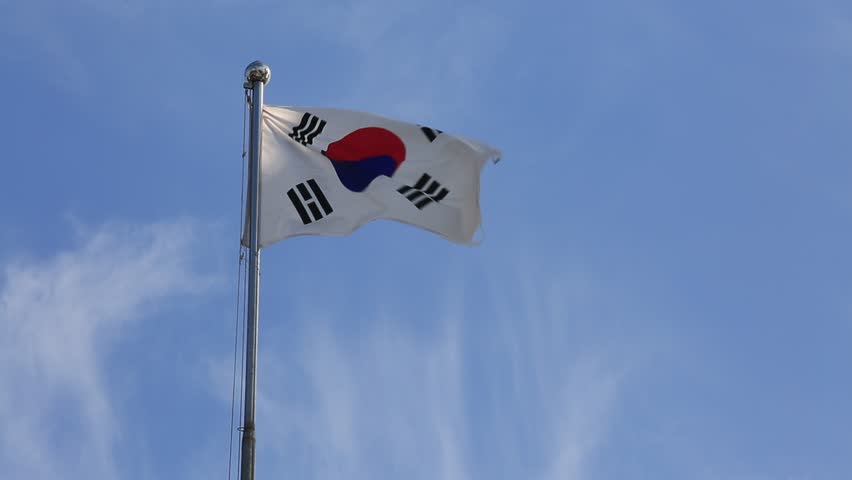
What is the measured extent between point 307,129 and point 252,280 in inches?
162

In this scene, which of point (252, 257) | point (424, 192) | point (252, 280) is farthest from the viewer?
point (424, 192)

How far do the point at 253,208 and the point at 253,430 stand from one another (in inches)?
139

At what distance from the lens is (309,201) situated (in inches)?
845

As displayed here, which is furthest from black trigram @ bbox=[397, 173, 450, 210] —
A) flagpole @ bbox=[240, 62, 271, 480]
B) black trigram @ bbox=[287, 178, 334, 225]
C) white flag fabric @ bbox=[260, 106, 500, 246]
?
flagpole @ bbox=[240, 62, 271, 480]

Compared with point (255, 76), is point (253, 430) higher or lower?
lower

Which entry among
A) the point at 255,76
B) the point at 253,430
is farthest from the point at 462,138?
the point at 253,430

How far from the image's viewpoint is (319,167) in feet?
72.7

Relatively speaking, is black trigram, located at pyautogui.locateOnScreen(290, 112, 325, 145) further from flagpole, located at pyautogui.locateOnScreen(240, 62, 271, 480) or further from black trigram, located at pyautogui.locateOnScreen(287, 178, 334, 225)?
flagpole, located at pyautogui.locateOnScreen(240, 62, 271, 480)

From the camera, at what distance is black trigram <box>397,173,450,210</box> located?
22.6 meters

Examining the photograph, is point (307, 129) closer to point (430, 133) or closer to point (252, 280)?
point (430, 133)

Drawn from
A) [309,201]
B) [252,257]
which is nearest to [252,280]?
[252,257]

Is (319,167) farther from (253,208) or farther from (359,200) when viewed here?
(253,208)

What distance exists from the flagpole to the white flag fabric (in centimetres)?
68

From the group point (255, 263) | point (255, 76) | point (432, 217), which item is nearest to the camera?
point (255, 263)
